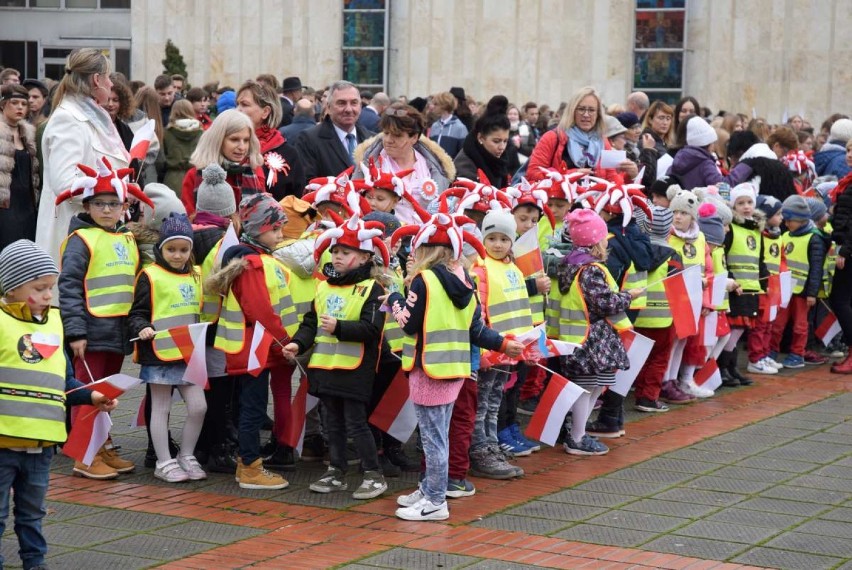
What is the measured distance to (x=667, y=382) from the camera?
1104cm

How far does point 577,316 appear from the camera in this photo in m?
9.08

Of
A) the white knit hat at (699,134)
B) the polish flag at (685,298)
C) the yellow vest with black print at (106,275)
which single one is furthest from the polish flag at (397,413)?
the white knit hat at (699,134)

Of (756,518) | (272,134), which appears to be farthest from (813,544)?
(272,134)

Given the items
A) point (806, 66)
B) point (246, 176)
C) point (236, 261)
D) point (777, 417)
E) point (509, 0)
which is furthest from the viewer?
point (509, 0)

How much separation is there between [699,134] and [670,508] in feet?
18.8

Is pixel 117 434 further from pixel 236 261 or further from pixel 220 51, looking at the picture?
pixel 220 51

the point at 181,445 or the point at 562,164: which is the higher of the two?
the point at 562,164

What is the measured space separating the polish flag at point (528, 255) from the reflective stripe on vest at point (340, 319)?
139 cm

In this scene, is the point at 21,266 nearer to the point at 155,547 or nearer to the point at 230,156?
the point at 155,547

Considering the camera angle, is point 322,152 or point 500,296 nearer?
point 500,296

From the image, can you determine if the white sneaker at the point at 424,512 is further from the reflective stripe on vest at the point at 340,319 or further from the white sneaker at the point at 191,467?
the white sneaker at the point at 191,467

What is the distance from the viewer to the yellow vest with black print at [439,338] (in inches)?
285

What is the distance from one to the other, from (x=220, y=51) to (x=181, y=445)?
2336 cm

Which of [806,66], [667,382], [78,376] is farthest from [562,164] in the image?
[806,66]
